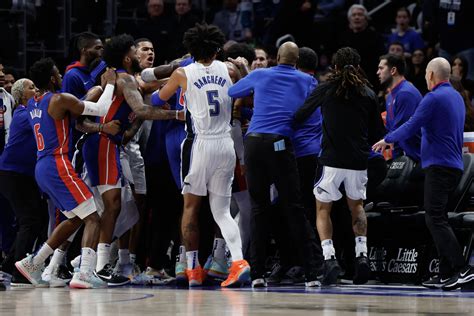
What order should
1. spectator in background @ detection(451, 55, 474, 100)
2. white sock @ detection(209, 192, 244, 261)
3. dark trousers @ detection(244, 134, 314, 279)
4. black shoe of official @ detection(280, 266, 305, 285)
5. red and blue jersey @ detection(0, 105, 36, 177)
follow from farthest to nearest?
spectator in background @ detection(451, 55, 474, 100) → red and blue jersey @ detection(0, 105, 36, 177) → black shoe of official @ detection(280, 266, 305, 285) → dark trousers @ detection(244, 134, 314, 279) → white sock @ detection(209, 192, 244, 261)

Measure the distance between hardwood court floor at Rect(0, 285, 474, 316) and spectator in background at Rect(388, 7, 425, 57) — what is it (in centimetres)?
688

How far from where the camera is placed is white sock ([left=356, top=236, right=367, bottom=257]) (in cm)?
1010

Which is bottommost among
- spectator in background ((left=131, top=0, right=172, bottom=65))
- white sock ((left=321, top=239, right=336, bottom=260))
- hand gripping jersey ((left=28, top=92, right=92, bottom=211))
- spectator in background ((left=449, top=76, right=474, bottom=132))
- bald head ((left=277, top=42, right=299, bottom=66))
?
white sock ((left=321, top=239, right=336, bottom=260))

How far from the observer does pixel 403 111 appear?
36.9 ft

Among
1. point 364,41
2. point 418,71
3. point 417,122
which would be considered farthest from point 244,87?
point 364,41

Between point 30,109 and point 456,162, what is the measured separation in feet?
13.0

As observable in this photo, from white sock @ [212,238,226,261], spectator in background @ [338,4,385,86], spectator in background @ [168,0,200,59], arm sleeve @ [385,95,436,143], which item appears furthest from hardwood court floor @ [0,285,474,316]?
spectator in background @ [168,0,200,59]

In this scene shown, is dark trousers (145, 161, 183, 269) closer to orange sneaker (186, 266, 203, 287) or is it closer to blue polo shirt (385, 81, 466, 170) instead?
orange sneaker (186, 266, 203, 287)

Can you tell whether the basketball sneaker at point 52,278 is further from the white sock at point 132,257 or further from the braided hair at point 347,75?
the braided hair at point 347,75

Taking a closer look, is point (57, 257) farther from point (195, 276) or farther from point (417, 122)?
point (417, 122)

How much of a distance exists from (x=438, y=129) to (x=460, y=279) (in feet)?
4.28

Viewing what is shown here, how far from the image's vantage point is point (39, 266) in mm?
10633

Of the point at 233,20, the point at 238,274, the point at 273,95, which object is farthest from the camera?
the point at 233,20

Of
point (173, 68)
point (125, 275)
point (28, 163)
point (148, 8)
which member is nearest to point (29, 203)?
point (28, 163)
